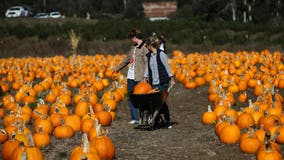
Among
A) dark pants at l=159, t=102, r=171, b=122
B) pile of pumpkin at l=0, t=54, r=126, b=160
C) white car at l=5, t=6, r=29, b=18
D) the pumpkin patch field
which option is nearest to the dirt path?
the pumpkin patch field

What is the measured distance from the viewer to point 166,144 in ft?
24.7

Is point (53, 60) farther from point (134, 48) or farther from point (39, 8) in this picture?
point (39, 8)

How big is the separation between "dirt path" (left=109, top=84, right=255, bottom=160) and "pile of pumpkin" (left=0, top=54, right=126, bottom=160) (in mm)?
409

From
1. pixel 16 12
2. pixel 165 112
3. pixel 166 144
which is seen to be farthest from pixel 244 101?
pixel 16 12

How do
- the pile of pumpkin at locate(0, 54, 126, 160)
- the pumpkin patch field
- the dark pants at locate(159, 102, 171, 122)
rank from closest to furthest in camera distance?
the pile of pumpkin at locate(0, 54, 126, 160) → the pumpkin patch field → the dark pants at locate(159, 102, 171, 122)

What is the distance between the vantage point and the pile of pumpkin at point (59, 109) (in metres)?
6.46

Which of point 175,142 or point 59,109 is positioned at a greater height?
point 59,109

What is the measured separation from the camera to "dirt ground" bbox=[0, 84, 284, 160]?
684 centimetres

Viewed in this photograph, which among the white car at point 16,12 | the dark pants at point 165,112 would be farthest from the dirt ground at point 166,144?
the white car at point 16,12

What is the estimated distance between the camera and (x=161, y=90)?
29.3ft

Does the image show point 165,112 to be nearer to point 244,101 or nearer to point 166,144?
point 166,144

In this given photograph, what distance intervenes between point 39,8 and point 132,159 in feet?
232

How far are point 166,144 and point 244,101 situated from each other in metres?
4.69

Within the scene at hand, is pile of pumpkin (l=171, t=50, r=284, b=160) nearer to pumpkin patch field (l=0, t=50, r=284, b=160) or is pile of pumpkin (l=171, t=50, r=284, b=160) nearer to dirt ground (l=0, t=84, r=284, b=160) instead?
pumpkin patch field (l=0, t=50, r=284, b=160)
